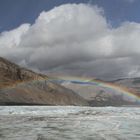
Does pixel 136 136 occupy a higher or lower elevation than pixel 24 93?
lower

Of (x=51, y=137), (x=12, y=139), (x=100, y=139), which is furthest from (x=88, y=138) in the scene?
(x=12, y=139)

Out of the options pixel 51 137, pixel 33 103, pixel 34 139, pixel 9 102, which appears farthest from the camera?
pixel 33 103

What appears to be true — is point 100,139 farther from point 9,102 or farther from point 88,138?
point 9,102

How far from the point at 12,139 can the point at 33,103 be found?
17575 cm

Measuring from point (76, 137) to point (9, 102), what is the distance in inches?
6172

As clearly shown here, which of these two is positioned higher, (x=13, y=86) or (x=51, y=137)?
(x=13, y=86)

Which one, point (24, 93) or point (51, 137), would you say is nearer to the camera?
point (51, 137)

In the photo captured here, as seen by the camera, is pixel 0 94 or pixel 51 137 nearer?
pixel 51 137

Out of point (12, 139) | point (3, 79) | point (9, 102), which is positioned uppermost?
point (3, 79)

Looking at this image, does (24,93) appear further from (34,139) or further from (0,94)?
(34,139)

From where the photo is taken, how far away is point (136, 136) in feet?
72.9

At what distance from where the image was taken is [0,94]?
17750 cm

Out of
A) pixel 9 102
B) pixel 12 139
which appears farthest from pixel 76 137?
pixel 9 102

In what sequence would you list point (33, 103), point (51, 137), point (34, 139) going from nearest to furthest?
1. point (34, 139)
2. point (51, 137)
3. point (33, 103)
